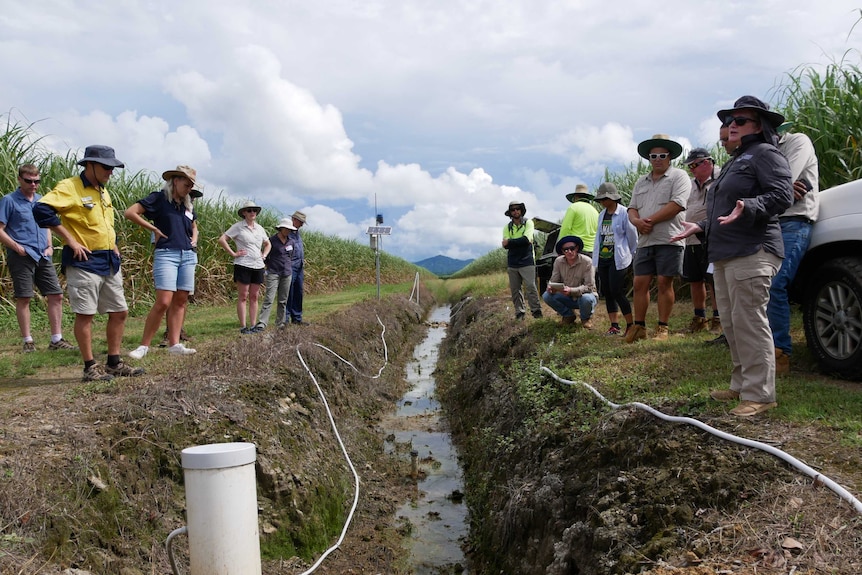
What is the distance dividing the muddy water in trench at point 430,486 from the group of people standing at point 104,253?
7.65 ft

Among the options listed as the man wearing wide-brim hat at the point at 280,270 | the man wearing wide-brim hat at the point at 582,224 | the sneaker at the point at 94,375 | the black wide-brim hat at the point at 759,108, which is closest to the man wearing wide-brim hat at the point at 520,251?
the man wearing wide-brim hat at the point at 582,224

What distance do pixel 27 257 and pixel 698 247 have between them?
23.7 feet

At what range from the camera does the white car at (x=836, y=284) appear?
3.97 metres

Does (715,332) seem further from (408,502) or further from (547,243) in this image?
(547,243)

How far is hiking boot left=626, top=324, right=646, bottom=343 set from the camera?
598 cm

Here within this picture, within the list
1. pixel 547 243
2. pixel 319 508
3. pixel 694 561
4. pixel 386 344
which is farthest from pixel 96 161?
pixel 547 243

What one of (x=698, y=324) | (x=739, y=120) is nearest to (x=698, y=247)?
(x=698, y=324)

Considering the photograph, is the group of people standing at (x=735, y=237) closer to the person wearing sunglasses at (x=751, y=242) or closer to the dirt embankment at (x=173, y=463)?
the person wearing sunglasses at (x=751, y=242)

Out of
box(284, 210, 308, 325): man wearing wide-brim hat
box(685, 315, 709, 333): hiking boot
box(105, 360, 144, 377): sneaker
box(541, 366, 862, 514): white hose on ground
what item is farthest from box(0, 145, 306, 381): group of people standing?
box(685, 315, 709, 333): hiking boot

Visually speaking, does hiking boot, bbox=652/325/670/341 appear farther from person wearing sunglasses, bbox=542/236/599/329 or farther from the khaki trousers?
the khaki trousers

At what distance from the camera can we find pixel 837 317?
411 cm

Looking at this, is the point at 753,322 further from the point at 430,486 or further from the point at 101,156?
the point at 101,156

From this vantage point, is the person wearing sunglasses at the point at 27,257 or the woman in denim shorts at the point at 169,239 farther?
the person wearing sunglasses at the point at 27,257

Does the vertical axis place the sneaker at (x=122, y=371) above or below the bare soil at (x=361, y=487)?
above
